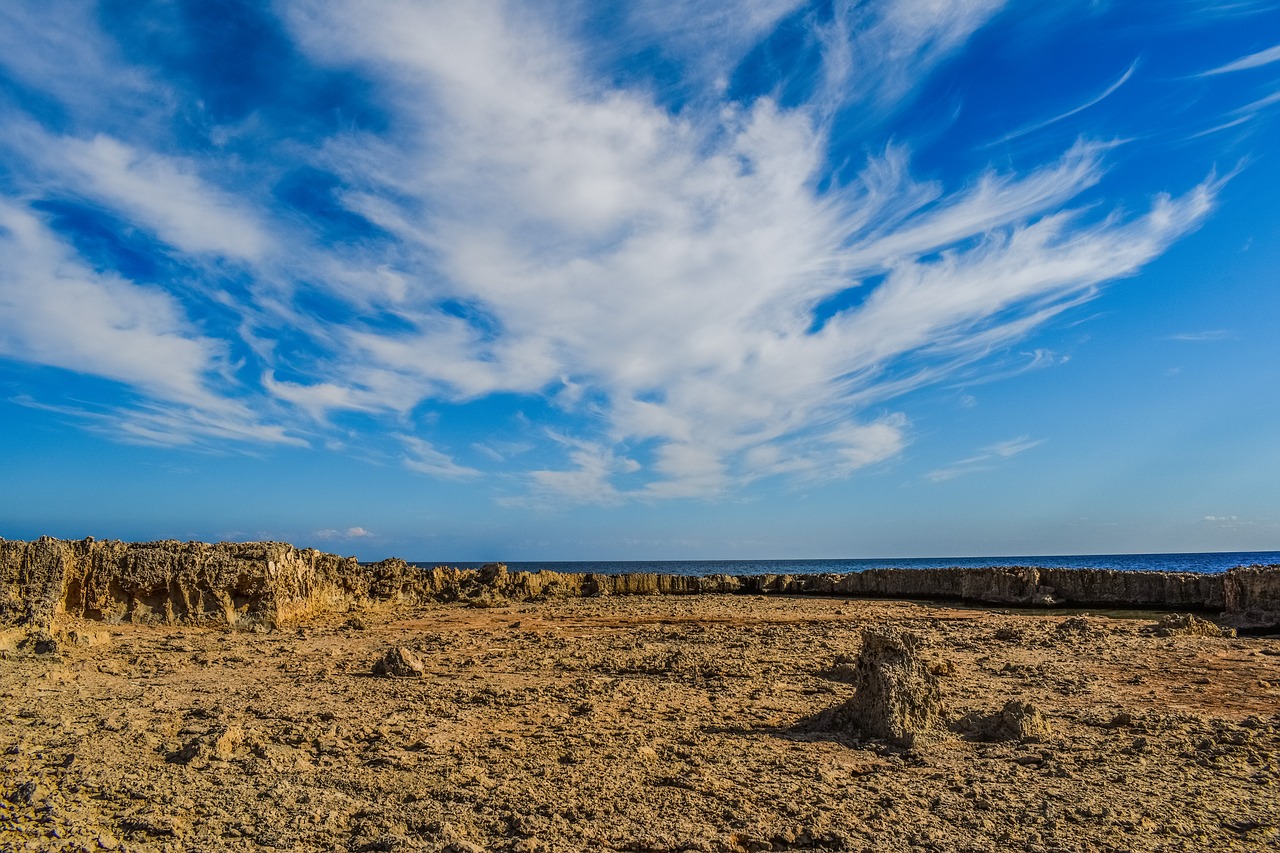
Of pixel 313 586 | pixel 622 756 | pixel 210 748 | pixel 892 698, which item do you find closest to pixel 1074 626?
pixel 892 698

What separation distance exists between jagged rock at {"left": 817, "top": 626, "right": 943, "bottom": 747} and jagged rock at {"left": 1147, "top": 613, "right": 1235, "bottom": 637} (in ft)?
27.3

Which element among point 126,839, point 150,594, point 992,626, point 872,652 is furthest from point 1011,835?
point 150,594

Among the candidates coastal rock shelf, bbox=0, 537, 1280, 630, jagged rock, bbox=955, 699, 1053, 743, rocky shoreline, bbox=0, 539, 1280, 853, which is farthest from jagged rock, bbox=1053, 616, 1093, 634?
Result: jagged rock, bbox=955, 699, 1053, 743

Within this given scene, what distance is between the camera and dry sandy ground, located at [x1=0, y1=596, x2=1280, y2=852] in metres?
4.35

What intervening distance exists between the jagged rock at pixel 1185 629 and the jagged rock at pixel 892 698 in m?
8.33

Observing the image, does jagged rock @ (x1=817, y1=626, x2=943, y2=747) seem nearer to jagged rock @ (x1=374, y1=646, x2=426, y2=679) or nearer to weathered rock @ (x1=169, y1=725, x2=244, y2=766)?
weathered rock @ (x1=169, y1=725, x2=244, y2=766)

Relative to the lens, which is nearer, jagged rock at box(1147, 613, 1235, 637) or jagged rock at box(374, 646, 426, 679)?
jagged rock at box(374, 646, 426, 679)

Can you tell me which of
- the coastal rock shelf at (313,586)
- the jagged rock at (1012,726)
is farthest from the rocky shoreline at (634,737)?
the coastal rock shelf at (313,586)

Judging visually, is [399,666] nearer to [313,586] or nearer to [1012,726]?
[1012,726]

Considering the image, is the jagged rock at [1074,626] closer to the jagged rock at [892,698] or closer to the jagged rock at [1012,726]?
the jagged rock at [1012,726]

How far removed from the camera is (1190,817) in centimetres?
Result: 432

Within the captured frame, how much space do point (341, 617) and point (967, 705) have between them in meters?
14.6

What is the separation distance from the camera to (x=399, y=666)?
927 cm

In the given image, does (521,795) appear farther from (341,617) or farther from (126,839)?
(341,617)
